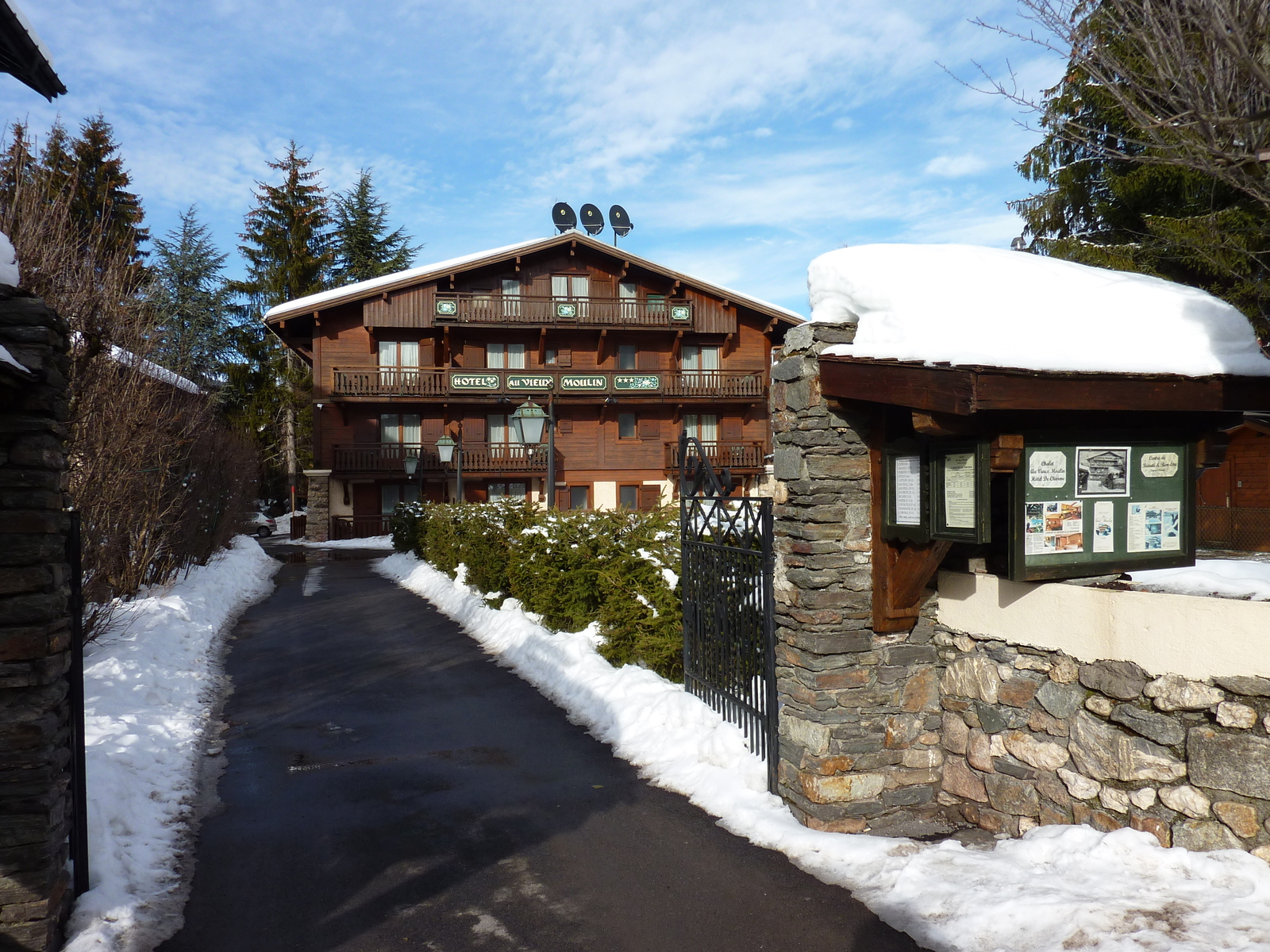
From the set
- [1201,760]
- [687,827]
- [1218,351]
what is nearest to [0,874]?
[687,827]

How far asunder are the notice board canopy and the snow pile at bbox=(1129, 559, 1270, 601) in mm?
306

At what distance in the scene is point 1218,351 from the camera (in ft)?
15.9

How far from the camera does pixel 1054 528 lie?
4.87 meters

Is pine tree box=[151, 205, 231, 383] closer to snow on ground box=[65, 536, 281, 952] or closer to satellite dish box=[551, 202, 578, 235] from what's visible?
satellite dish box=[551, 202, 578, 235]

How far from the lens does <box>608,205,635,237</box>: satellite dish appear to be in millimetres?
39438

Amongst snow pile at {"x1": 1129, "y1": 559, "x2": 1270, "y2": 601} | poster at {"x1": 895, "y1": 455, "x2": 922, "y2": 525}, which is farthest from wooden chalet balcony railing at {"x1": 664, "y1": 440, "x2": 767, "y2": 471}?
poster at {"x1": 895, "y1": 455, "x2": 922, "y2": 525}

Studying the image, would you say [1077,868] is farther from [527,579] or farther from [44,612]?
[527,579]

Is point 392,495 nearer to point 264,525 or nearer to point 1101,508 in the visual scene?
point 264,525

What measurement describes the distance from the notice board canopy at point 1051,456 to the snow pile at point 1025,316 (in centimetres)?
10

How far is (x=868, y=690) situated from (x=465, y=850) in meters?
2.81

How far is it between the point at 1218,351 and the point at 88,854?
711 centimetres

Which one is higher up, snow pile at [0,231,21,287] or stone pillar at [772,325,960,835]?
snow pile at [0,231,21,287]

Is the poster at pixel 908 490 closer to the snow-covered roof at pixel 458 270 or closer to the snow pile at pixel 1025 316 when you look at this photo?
the snow pile at pixel 1025 316

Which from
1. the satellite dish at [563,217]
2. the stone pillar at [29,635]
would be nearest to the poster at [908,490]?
the stone pillar at [29,635]
